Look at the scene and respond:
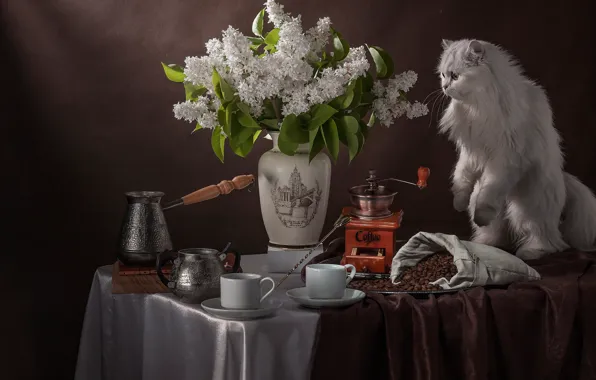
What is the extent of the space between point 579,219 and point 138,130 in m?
1.31

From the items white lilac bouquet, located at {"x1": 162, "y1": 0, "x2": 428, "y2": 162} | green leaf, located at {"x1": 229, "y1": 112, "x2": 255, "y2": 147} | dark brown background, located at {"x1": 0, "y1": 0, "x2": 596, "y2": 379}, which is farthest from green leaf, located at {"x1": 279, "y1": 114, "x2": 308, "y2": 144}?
dark brown background, located at {"x1": 0, "y1": 0, "x2": 596, "y2": 379}

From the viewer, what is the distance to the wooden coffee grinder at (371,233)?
202 cm

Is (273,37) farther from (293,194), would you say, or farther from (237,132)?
(293,194)

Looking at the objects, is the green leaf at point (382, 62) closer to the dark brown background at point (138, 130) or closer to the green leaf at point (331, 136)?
the green leaf at point (331, 136)

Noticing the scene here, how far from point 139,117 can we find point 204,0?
406mm

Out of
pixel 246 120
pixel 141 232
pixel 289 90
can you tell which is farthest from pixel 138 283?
pixel 289 90

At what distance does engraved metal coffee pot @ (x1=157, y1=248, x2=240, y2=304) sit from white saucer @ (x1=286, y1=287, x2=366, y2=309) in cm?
16

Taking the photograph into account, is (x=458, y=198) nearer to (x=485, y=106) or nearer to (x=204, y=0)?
(x=485, y=106)

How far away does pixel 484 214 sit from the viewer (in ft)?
7.01

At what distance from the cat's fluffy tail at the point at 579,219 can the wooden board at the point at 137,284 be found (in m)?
1.13

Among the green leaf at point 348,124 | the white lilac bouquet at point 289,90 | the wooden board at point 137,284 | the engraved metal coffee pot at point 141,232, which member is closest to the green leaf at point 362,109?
the white lilac bouquet at point 289,90

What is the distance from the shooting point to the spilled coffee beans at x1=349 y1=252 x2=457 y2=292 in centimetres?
187

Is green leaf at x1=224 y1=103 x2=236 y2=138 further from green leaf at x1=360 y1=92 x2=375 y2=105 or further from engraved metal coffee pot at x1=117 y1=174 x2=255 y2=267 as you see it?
green leaf at x1=360 y1=92 x2=375 y2=105

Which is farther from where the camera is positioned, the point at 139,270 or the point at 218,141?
the point at 218,141
